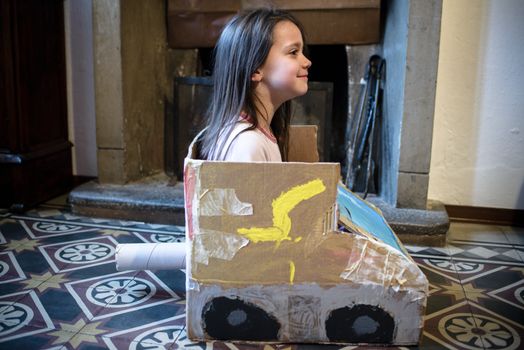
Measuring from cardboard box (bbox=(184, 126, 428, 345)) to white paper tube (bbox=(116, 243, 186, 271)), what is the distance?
302 millimetres

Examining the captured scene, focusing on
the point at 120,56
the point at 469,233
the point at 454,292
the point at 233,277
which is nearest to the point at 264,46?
the point at 233,277

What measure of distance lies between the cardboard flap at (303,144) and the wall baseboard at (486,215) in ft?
2.84

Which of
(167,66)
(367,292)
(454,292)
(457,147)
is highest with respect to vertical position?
(167,66)

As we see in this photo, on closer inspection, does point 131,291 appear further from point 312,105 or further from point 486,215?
point 486,215

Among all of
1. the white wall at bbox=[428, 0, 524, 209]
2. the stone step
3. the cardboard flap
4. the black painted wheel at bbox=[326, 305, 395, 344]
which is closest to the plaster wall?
the stone step

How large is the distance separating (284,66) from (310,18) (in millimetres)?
1018

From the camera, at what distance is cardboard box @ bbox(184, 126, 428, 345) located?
1035 mm

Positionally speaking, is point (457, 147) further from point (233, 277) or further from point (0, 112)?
point (0, 112)

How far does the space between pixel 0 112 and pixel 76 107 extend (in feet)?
1.29

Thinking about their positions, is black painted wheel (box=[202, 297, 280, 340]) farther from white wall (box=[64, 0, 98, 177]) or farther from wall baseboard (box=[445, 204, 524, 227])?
white wall (box=[64, 0, 98, 177])

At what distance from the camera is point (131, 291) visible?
1.40 m

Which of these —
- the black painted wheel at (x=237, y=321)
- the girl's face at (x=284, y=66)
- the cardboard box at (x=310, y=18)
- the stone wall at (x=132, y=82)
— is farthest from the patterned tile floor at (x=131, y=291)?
the cardboard box at (x=310, y=18)

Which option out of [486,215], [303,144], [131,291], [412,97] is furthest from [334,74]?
[131,291]

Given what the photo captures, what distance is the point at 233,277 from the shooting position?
3.57 feet
